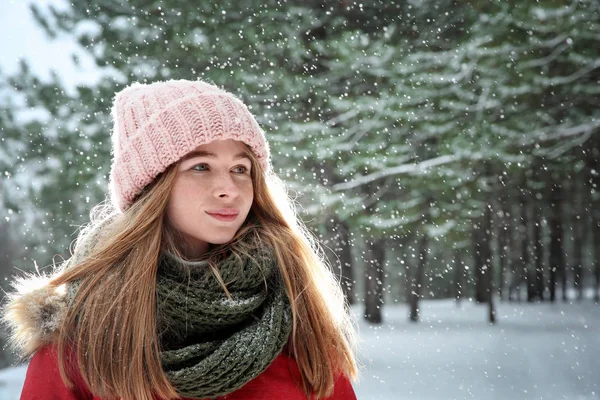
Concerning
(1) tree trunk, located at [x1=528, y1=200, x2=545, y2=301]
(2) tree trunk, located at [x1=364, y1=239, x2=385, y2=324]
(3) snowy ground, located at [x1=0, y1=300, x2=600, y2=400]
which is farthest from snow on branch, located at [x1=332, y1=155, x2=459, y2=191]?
(1) tree trunk, located at [x1=528, y1=200, x2=545, y2=301]

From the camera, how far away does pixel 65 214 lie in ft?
27.4

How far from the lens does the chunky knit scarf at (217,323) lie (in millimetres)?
1381

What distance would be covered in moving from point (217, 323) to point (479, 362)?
313 inches

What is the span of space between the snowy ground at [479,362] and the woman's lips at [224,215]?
3.51 metres

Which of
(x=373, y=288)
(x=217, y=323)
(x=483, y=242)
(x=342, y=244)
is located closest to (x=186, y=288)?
(x=217, y=323)

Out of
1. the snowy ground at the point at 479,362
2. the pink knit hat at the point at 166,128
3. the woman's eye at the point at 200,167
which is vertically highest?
the pink knit hat at the point at 166,128

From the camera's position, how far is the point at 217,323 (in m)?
1.45

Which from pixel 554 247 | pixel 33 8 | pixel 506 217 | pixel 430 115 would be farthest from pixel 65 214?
pixel 554 247

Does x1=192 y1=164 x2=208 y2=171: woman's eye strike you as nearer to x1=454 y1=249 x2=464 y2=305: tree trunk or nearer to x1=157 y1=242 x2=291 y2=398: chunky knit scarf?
x1=157 y1=242 x2=291 y2=398: chunky knit scarf

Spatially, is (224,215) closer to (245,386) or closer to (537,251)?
(245,386)

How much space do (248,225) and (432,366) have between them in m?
7.38

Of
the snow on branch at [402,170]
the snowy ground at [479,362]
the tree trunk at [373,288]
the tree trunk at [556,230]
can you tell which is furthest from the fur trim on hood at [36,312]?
the tree trunk at [556,230]

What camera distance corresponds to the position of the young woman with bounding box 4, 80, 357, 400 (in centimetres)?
139

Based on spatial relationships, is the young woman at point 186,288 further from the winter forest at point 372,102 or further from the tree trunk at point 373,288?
the tree trunk at point 373,288
